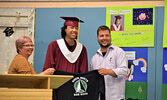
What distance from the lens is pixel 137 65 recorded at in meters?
4.47

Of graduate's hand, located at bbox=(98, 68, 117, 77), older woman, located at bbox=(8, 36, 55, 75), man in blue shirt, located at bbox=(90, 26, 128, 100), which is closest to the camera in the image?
older woman, located at bbox=(8, 36, 55, 75)

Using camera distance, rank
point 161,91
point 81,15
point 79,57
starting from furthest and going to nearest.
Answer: point 81,15 < point 161,91 < point 79,57

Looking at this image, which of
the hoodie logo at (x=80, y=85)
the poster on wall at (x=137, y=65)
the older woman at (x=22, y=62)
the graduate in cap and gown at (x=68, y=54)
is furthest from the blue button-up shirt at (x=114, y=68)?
the older woman at (x=22, y=62)

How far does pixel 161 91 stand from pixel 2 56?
2715 millimetres

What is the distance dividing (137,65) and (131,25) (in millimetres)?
665

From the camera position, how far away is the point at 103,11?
462 centimetres

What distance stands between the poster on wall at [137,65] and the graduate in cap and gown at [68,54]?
1.02 m

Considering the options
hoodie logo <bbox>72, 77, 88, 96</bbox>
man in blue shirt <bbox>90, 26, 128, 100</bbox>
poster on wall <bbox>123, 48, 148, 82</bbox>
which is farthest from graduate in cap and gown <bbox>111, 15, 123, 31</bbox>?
hoodie logo <bbox>72, 77, 88, 96</bbox>

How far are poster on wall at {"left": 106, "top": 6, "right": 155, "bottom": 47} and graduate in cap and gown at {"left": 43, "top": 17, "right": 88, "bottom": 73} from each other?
98cm

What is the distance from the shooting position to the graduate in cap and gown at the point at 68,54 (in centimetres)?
362

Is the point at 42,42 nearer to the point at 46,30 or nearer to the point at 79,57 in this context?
the point at 46,30

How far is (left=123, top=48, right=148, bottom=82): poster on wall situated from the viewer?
14.6 ft

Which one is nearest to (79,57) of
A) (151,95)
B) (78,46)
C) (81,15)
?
(78,46)

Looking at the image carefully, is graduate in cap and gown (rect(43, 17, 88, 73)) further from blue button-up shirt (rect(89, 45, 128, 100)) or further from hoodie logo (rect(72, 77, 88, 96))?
hoodie logo (rect(72, 77, 88, 96))
